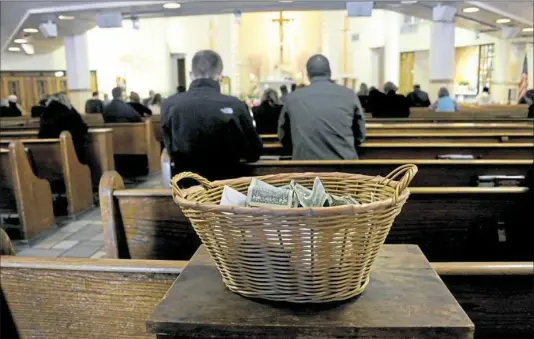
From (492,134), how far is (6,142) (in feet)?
12.5

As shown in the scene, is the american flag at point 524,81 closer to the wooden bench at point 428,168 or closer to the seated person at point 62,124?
the seated person at point 62,124

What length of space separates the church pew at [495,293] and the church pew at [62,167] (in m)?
3.85

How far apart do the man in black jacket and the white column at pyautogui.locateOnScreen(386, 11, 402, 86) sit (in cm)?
1407

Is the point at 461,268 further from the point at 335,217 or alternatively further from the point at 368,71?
the point at 368,71

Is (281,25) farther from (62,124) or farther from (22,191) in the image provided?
(22,191)

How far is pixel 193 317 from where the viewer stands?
0.82 m

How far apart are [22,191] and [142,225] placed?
2371 millimetres

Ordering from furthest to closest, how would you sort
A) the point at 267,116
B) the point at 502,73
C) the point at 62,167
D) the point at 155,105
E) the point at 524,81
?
1. the point at 502,73
2. the point at 524,81
3. the point at 155,105
4. the point at 267,116
5. the point at 62,167

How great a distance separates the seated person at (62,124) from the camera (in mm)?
4887

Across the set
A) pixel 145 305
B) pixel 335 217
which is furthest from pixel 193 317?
pixel 145 305

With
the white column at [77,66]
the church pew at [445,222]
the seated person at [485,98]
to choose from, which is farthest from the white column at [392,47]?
the church pew at [445,222]

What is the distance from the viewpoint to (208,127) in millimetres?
2467

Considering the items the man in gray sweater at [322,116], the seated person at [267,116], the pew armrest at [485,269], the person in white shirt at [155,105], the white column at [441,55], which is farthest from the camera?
the person in white shirt at [155,105]

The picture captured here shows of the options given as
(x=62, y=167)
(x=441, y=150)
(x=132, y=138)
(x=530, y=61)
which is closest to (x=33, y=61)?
(x=132, y=138)
